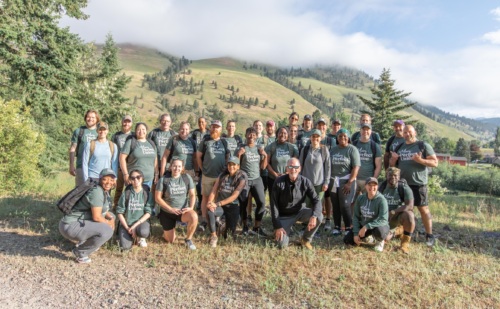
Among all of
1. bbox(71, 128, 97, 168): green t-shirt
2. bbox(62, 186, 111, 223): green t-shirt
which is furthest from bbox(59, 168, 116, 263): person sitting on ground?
bbox(71, 128, 97, 168): green t-shirt

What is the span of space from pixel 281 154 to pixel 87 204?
3.90 m

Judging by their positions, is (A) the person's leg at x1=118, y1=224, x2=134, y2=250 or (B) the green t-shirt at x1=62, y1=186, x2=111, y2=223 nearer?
(B) the green t-shirt at x1=62, y1=186, x2=111, y2=223

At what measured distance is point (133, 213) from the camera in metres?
6.07

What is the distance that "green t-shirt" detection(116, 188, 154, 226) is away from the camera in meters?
6.02

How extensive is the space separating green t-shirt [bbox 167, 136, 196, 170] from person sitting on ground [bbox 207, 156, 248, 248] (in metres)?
1.08

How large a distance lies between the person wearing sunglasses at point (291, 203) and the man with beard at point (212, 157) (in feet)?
4.46

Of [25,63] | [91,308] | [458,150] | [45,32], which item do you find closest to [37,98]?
[25,63]

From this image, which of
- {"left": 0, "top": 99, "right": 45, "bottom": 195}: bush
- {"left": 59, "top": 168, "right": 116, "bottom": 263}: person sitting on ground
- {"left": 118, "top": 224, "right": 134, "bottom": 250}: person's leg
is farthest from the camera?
{"left": 0, "top": 99, "right": 45, "bottom": 195}: bush

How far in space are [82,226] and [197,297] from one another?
2.43m

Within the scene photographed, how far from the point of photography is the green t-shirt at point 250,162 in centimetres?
671

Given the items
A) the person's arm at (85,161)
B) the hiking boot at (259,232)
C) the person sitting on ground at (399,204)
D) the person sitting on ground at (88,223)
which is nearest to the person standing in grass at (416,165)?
the person sitting on ground at (399,204)

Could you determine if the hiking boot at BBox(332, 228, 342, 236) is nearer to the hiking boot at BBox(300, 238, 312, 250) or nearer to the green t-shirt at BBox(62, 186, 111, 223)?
the hiking boot at BBox(300, 238, 312, 250)

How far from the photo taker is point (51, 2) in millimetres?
16062

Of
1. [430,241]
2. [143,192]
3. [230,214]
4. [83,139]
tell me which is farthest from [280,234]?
[83,139]
